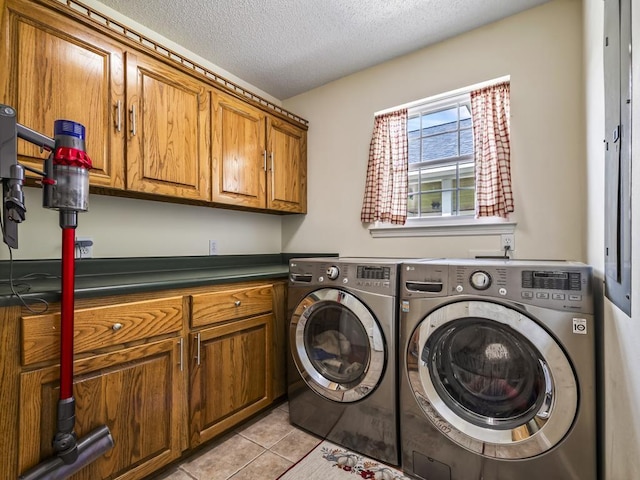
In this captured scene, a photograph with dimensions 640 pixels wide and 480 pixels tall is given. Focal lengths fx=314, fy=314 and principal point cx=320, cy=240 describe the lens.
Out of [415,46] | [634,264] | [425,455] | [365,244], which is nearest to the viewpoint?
[634,264]

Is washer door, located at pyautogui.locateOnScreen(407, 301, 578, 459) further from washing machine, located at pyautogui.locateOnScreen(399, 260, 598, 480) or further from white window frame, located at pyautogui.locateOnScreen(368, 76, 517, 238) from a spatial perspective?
white window frame, located at pyautogui.locateOnScreen(368, 76, 517, 238)

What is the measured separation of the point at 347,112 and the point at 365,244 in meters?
1.13

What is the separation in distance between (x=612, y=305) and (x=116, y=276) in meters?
2.18

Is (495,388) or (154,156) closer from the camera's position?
(495,388)

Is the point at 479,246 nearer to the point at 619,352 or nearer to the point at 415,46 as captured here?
the point at 619,352

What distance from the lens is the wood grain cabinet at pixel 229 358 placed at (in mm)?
1615

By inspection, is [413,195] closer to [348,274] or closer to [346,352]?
[348,274]

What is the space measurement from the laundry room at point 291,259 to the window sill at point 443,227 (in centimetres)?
2

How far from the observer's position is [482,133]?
2049 mm

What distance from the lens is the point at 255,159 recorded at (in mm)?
2391

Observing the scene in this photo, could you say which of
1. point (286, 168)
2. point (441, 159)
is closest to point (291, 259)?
point (286, 168)

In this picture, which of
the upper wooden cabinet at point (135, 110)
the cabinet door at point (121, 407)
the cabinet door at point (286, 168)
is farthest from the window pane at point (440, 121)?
the cabinet door at point (121, 407)

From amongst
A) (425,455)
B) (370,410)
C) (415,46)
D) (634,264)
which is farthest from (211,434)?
(415,46)

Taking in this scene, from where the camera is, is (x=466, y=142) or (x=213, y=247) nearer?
(x=466, y=142)
